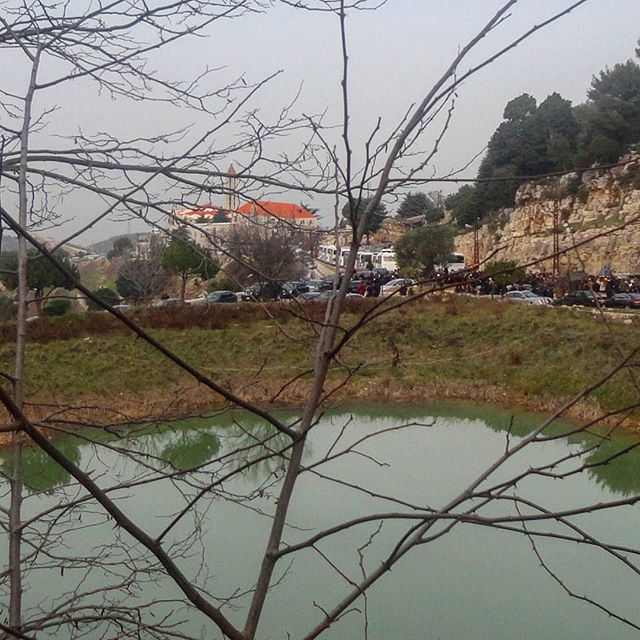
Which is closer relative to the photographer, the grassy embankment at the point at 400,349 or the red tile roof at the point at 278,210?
the red tile roof at the point at 278,210

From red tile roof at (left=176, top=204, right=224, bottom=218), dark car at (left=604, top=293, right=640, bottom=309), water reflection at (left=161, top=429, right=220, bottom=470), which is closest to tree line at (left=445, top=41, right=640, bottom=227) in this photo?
red tile roof at (left=176, top=204, right=224, bottom=218)

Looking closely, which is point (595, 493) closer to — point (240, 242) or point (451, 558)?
point (451, 558)

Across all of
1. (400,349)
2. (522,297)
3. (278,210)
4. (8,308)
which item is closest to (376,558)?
(8,308)

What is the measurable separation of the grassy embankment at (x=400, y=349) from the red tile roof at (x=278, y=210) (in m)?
6.50

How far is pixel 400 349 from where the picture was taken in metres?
8.77

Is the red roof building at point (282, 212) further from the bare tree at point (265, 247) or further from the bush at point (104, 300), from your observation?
the bush at point (104, 300)

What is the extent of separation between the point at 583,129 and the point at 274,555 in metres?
7.71

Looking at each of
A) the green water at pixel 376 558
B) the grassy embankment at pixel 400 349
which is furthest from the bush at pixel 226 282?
the grassy embankment at pixel 400 349

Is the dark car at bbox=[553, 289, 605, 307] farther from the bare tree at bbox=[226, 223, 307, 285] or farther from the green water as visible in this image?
the green water

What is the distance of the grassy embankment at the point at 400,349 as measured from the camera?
9195 millimetres

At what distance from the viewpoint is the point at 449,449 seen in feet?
22.2

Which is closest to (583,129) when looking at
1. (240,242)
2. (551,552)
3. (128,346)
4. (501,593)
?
(551,552)

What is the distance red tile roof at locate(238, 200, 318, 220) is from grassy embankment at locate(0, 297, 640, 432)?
650cm

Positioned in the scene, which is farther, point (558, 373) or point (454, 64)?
point (558, 373)
